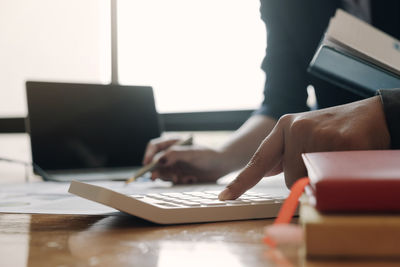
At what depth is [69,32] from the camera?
1.75 metres

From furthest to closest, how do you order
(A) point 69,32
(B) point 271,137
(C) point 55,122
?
1. (A) point 69,32
2. (C) point 55,122
3. (B) point 271,137

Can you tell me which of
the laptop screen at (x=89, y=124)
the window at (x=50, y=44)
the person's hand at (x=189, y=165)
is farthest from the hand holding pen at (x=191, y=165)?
the window at (x=50, y=44)

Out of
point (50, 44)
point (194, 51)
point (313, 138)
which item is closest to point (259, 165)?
point (313, 138)

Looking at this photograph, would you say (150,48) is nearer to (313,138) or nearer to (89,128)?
→ (89,128)

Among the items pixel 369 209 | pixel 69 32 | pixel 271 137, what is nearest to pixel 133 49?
pixel 69 32

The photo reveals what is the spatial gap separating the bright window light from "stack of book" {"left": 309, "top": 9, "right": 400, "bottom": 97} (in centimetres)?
68

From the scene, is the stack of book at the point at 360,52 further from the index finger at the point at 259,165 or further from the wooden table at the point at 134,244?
the wooden table at the point at 134,244

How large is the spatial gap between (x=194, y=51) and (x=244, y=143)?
0.65 meters

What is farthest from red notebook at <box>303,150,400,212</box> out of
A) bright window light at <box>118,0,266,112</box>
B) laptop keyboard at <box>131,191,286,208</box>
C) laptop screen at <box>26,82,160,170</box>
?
bright window light at <box>118,0,266,112</box>

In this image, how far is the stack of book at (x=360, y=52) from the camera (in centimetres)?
48

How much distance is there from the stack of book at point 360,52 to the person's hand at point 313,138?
0.05 metres

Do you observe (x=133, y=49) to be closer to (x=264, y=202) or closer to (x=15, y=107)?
(x=15, y=107)

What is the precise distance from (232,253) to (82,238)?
0.42ft

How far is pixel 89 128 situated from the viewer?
1.09 m
